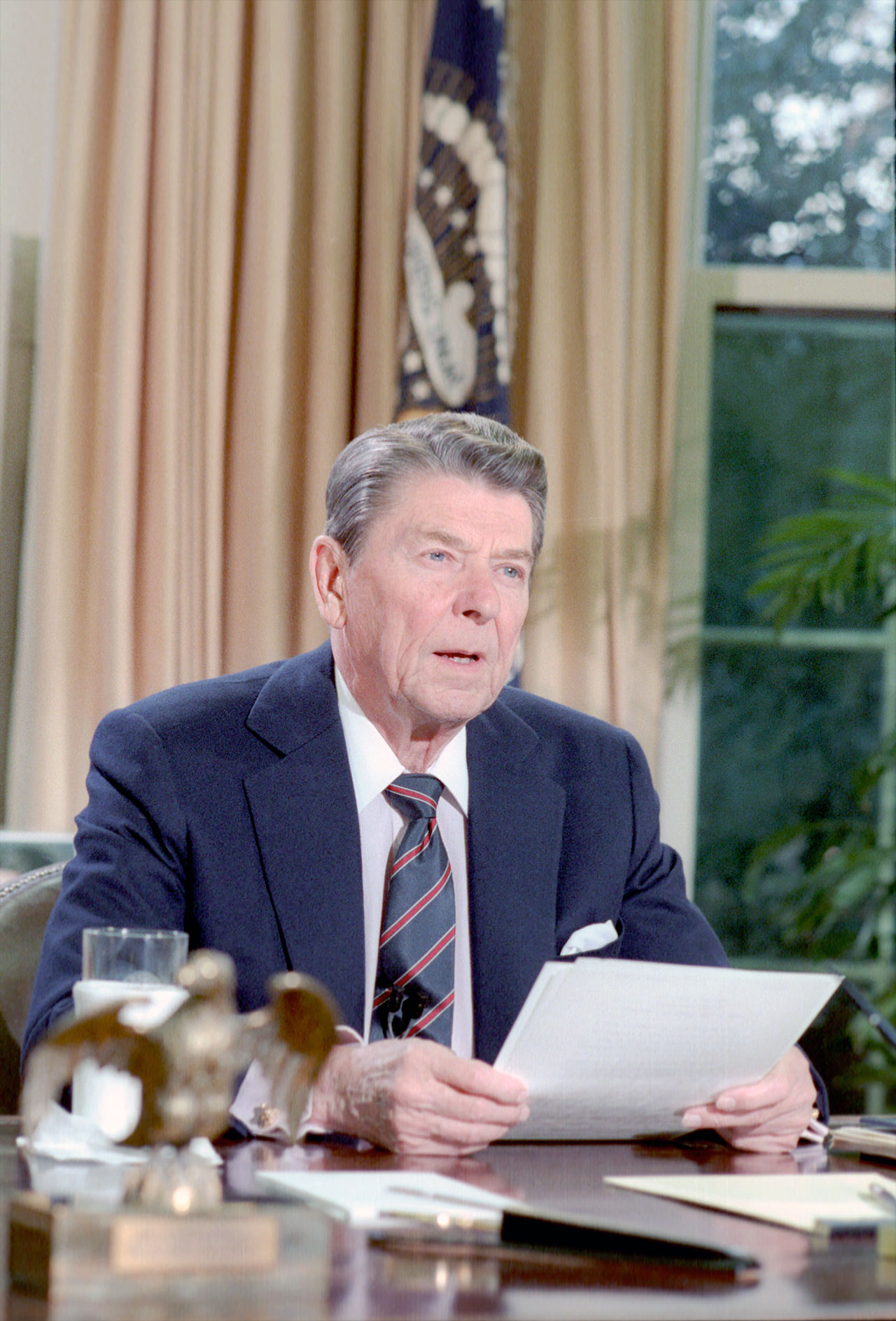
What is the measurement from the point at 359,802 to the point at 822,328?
2.20 metres

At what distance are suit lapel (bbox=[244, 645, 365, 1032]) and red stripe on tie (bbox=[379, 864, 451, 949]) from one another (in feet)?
0.16

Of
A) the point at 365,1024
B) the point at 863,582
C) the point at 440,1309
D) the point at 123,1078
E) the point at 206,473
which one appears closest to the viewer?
the point at 440,1309

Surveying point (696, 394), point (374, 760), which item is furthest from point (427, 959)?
point (696, 394)

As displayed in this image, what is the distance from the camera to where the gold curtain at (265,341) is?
2986mm

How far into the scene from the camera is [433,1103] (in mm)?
1239

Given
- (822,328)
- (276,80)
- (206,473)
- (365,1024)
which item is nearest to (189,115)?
(276,80)

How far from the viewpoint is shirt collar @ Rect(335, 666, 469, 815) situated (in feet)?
5.75

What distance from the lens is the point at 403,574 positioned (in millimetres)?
1764

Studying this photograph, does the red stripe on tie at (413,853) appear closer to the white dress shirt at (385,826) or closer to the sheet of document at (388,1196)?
the white dress shirt at (385,826)

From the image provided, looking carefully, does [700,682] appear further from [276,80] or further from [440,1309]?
[440,1309]

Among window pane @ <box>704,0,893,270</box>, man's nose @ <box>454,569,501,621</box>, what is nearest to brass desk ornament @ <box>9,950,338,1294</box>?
man's nose @ <box>454,569,501,621</box>

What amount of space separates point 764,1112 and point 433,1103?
0.33m

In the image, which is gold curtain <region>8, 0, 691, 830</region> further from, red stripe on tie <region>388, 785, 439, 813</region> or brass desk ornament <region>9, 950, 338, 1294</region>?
brass desk ornament <region>9, 950, 338, 1294</region>

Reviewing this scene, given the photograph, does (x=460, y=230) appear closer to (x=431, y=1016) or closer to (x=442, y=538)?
(x=442, y=538)
